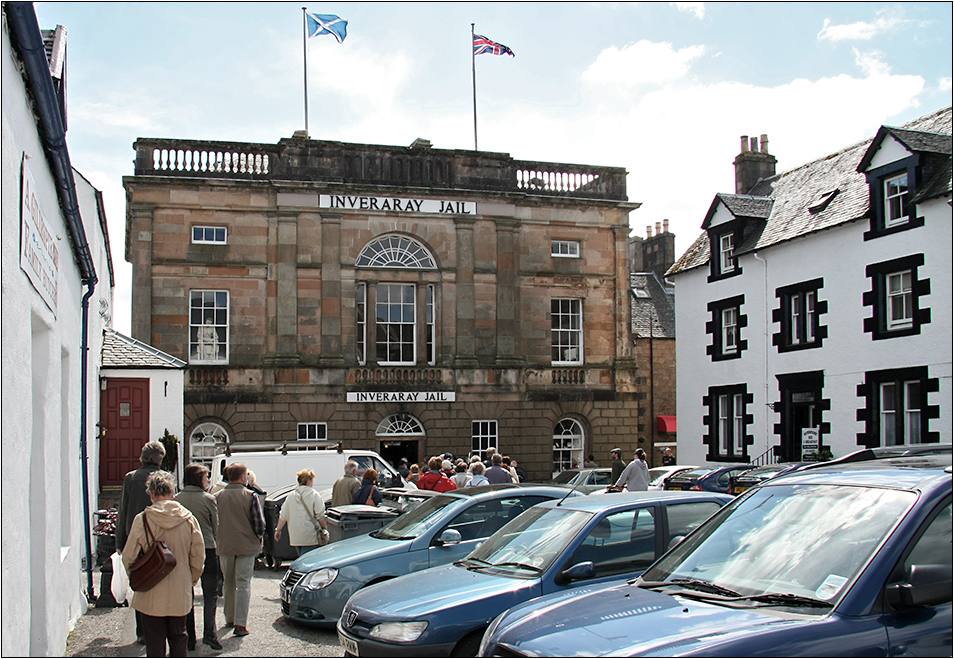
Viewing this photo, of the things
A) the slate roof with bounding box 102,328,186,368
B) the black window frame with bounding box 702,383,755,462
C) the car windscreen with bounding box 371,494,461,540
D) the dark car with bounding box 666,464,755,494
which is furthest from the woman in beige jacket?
the black window frame with bounding box 702,383,755,462

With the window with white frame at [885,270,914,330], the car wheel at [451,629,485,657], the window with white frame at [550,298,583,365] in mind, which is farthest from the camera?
the window with white frame at [550,298,583,365]

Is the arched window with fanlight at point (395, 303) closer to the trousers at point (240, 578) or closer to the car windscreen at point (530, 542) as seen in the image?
the trousers at point (240, 578)

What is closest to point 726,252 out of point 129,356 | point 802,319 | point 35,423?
point 802,319

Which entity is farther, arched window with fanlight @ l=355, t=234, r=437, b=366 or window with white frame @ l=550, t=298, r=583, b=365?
window with white frame @ l=550, t=298, r=583, b=365

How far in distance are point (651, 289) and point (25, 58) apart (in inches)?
1669

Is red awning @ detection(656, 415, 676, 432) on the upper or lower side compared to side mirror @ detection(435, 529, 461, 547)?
lower

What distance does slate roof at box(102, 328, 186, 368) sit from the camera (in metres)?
19.2

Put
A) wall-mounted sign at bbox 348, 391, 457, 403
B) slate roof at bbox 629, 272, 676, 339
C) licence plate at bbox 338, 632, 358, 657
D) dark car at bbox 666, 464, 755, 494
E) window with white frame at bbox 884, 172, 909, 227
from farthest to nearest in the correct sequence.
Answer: slate roof at bbox 629, 272, 676, 339
wall-mounted sign at bbox 348, 391, 457, 403
window with white frame at bbox 884, 172, 909, 227
dark car at bbox 666, 464, 755, 494
licence plate at bbox 338, 632, 358, 657

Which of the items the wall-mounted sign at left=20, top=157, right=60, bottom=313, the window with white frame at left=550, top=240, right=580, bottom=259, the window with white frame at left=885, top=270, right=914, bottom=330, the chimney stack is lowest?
the wall-mounted sign at left=20, top=157, right=60, bottom=313

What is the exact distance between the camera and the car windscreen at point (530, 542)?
7758mm

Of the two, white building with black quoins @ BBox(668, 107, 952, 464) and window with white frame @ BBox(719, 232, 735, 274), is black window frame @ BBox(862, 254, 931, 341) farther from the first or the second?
window with white frame @ BBox(719, 232, 735, 274)

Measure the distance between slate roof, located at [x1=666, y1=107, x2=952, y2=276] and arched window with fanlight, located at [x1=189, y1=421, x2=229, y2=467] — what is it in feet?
48.9

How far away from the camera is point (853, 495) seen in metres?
5.31

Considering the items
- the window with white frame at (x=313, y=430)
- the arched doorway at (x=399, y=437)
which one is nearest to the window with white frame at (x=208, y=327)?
the window with white frame at (x=313, y=430)
